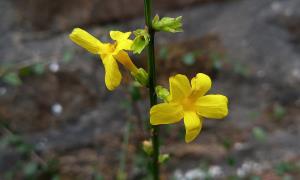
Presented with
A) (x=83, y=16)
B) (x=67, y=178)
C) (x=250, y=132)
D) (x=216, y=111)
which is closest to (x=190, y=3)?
(x=83, y=16)

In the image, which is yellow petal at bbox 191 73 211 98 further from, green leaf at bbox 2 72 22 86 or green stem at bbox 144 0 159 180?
green leaf at bbox 2 72 22 86

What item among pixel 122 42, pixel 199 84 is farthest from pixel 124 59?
pixel 199 84

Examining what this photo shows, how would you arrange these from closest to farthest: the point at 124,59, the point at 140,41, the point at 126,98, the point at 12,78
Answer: the point at 140,41
the point at 124,59
the point at 12,78
the point at 126,98

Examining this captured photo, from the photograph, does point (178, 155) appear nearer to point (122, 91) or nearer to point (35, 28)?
point (122, 91)

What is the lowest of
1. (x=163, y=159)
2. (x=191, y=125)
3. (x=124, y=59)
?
(x=163, y=159)

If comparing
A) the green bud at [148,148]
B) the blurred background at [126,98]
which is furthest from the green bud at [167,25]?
the blurred background at [126,98]

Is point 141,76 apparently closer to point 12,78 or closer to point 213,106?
point 213,106
